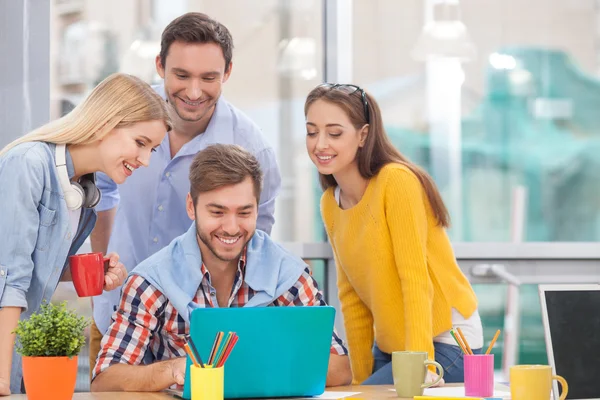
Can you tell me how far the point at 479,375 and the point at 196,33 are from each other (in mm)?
1377

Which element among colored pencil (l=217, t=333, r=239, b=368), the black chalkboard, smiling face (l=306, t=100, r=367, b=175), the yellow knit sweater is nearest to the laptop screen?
the black chalkboard

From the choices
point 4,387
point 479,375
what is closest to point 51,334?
point 4,387

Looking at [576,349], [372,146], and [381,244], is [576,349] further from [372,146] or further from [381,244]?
[372,146]

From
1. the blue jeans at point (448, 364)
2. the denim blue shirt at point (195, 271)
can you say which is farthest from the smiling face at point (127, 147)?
the blue jeans at point (448, 364)

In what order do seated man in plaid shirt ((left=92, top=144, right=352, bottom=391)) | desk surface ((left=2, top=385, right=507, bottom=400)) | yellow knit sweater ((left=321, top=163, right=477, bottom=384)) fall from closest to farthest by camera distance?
desk surface ((left=2, top=385, right=507, bottom=400))
seated man in plaid shirt ((left=92, top=144, right=352, bottom=391))
yellow knit sweater ((left=321, top=163, right=477, bottom=384))

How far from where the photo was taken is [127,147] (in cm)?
234

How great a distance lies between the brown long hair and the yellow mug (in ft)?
3.24

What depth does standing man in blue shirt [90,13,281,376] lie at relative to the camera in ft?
9.28

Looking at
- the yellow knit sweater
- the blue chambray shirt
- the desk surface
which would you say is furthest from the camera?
the blue chambray shirt

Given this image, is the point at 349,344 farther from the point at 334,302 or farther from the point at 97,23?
the point at 97,23

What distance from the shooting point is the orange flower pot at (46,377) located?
186 cm

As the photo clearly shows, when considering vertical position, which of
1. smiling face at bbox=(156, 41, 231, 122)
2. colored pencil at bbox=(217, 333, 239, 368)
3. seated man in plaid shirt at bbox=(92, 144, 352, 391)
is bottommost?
colored pencil at bbox=(217, 333, 239, 368)

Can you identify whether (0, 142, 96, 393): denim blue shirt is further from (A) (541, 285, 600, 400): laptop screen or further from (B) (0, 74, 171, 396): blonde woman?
(A) (541, 285, 600, 400): laptop screen

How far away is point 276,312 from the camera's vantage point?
1.96 meters
